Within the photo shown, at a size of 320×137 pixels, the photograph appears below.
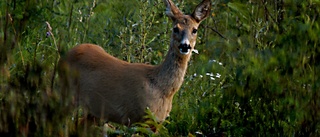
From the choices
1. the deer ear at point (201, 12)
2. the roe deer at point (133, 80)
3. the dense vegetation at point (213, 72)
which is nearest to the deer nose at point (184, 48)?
the roe deer at point (133, 80)

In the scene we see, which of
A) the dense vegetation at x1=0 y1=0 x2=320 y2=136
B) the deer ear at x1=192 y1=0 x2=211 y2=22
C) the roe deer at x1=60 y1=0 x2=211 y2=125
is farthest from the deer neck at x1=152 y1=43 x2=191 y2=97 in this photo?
the deer ear at x1=192 y1=0 x2=211 y2=22

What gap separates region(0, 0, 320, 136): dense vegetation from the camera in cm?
479

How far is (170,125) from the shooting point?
7.00 metres

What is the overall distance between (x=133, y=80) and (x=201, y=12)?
0.81m

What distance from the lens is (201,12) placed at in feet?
24.7

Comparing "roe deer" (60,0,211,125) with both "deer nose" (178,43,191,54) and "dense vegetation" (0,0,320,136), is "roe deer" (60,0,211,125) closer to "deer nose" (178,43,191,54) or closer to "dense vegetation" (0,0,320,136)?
"deer nose" (178,43,191,54)

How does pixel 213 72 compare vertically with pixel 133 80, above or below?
above

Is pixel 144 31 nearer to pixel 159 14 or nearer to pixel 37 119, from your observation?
pixel 159 14

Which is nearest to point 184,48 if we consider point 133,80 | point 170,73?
point 170,73

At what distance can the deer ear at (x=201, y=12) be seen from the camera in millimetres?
7480

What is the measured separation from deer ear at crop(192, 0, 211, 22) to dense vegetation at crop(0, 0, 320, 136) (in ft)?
0.79

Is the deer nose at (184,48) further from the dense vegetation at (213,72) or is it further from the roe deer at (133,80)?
the dense vegetation at (213,72)

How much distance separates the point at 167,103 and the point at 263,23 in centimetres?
92

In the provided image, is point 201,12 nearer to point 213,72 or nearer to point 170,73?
point 170,73
